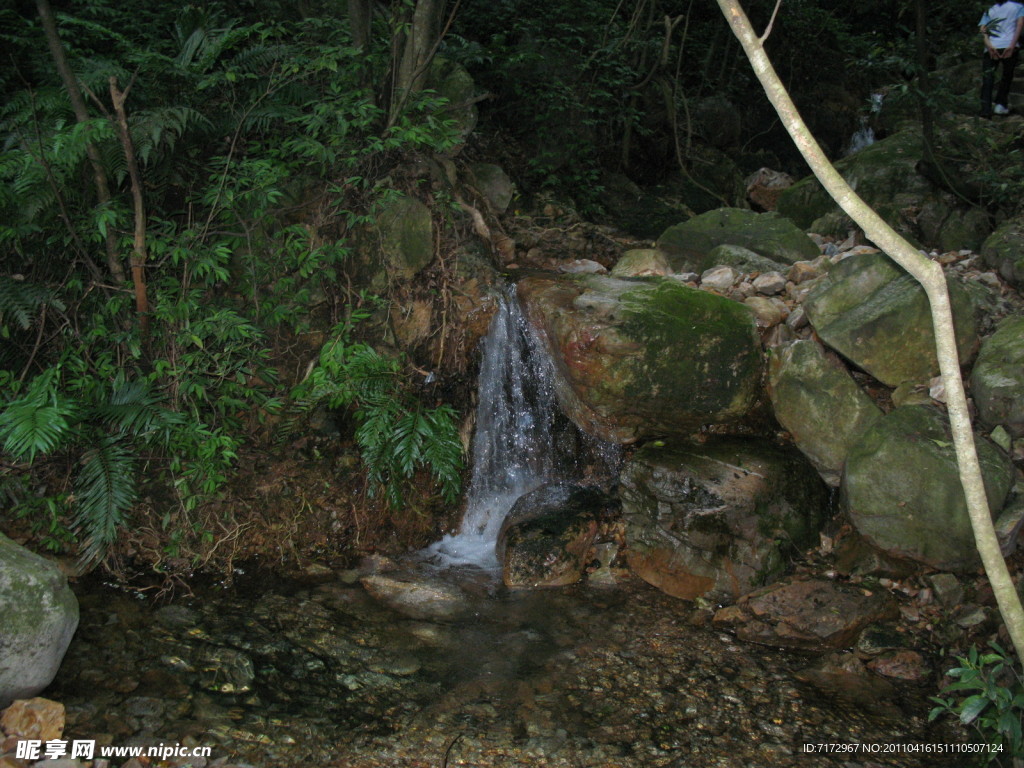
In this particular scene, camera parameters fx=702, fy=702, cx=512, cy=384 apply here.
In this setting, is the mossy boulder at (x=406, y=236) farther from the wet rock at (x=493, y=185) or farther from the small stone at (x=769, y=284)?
the small stone at (x=769, y=284)

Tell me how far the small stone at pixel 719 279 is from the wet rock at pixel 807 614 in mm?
2550

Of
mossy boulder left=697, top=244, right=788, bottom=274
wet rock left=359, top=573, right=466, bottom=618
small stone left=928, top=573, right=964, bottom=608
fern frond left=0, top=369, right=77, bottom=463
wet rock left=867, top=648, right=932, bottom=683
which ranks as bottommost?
wet rock left=359, top=573, right=466, bottom=618

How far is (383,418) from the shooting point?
4.95m

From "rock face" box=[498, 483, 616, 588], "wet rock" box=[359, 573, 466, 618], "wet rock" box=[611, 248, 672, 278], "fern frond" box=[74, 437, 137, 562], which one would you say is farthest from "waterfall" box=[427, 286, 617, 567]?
"fern frond" box=[74, 437, 137, 562]

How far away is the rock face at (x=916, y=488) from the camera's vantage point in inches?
165

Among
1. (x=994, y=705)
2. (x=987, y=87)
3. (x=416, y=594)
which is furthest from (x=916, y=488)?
(x=987, y=87)

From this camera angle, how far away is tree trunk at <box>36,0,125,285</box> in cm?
440

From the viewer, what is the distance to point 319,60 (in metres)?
5.26

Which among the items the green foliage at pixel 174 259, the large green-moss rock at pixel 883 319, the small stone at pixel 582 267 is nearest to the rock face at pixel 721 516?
the large green-moss rock at pixel 883 319

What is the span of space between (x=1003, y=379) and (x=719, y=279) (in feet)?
7.50

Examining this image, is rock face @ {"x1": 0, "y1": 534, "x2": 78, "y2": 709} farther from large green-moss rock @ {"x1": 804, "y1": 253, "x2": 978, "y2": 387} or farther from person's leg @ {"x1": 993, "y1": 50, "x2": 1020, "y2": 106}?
person's leg @ {"x1": 993, "y1": 50, "x2": 1020, "y2": 106}

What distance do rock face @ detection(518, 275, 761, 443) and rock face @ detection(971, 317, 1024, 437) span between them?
1.40 meters

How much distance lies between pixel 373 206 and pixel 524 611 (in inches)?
130

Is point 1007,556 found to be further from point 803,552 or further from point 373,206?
point 373,206
